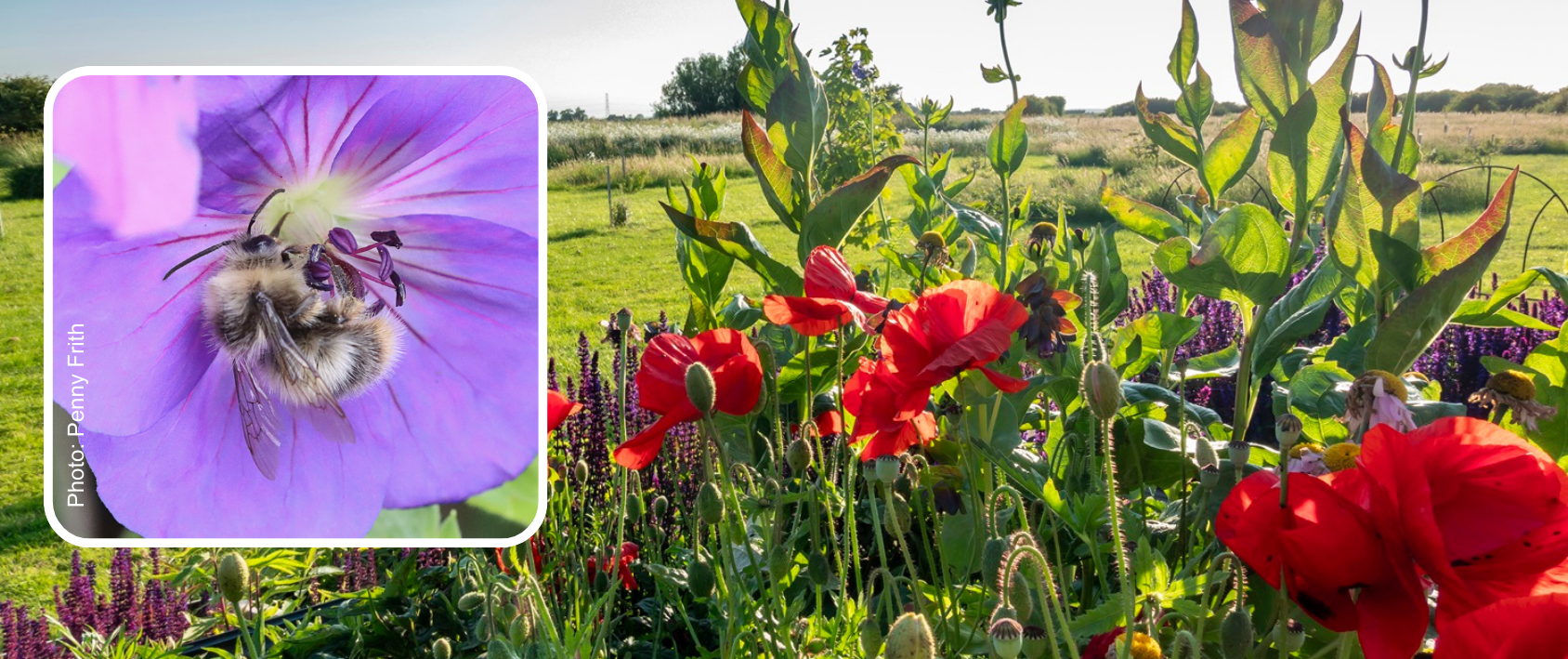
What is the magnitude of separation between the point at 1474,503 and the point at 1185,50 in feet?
1.52

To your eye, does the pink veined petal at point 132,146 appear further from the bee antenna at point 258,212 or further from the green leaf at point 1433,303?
the green leaf at point 1433,303

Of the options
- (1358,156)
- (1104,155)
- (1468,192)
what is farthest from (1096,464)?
(1104,155)

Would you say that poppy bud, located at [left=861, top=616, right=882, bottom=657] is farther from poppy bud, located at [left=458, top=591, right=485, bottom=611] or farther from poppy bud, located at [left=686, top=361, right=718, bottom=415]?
poppy bud, located at [left=458, top=591, right=485, bottom=611]

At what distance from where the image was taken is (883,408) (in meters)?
0.74

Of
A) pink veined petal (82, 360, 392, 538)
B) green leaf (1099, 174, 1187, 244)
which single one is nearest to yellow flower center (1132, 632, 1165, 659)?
green leaf (1099, 174, 1187, 244)

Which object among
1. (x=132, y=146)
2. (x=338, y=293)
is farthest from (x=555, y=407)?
(x=132, y=146)

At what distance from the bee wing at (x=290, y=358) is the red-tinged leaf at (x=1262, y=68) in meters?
0.74

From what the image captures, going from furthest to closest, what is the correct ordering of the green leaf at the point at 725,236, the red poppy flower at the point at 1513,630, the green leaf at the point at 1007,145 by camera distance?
1. the green leaf at the point at 1007,145
2. the green leaf at the point at 725,236
3. the red poppy flower at the point at 1513,630

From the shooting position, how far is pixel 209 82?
0.87 metres

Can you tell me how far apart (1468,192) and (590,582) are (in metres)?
8.15

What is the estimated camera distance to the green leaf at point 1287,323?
2.47 ft

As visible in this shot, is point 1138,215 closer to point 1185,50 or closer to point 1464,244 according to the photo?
point 1185,50

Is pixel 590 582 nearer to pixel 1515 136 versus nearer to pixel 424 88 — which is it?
pixel 424 88

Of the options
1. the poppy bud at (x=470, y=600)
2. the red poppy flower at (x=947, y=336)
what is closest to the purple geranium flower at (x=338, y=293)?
the poppy bud at (x=470, y=600)
